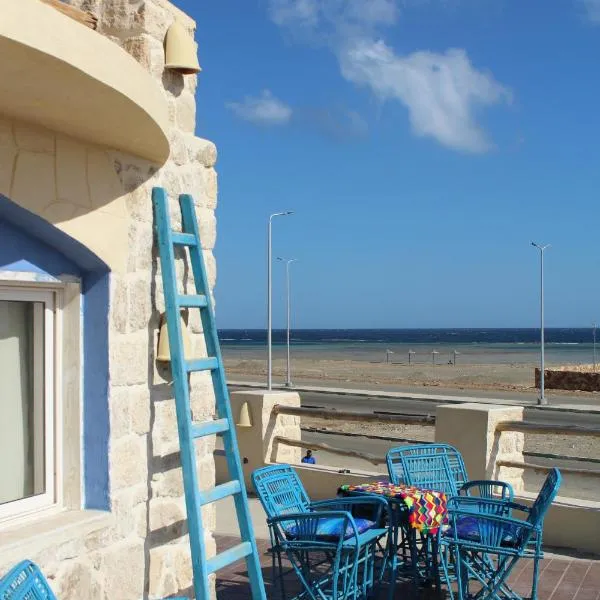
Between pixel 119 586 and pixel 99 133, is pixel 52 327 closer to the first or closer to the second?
pixel 99 133

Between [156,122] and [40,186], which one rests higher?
[156,122]

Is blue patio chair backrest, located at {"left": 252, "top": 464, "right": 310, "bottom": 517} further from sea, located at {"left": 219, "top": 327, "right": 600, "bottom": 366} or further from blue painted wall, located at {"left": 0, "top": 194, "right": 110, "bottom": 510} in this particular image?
sea, located at {"left": 219, "top": 327, "right": 600, "bottom": 366}

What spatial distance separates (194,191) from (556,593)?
3.48 meters

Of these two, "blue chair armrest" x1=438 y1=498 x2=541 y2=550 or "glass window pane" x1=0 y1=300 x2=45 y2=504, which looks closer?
"glass window pane" x1=0 y1=300 x2=45 y2=504

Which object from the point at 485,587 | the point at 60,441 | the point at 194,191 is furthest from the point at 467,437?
the point at 60,441

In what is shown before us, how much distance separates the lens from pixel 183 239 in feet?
15.9

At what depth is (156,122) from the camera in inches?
161

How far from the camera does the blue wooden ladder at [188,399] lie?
455cm

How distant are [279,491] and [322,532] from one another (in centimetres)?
56

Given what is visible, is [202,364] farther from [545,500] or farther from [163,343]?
[545,500]

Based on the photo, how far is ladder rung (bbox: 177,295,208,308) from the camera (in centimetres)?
473

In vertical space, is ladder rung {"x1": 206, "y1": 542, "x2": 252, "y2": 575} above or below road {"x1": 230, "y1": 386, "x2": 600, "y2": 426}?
above

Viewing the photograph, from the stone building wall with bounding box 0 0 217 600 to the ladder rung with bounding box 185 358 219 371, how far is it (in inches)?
6.9

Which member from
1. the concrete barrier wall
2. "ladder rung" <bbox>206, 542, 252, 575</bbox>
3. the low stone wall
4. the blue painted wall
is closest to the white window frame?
the blue painted wall
